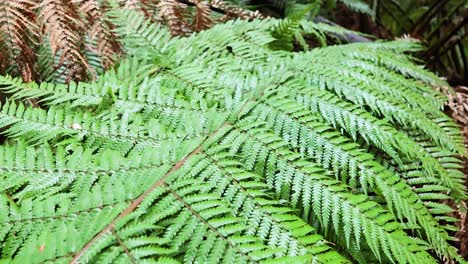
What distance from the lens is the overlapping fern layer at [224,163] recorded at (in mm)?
998

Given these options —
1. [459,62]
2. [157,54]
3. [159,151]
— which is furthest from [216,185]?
[459,62]

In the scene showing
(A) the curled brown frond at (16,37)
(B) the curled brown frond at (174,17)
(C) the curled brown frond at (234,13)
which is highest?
(C) the curled brown frond at (234,13)

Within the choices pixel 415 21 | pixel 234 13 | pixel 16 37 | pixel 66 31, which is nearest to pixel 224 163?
pixel 66 31

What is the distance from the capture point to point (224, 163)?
3.94 ft

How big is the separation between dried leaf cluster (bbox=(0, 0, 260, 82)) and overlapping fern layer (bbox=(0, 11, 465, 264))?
0.42 feet

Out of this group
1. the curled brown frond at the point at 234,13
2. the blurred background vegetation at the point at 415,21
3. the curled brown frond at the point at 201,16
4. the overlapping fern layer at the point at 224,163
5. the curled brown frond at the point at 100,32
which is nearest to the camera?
the overlapping fern layer at the point at 224,163

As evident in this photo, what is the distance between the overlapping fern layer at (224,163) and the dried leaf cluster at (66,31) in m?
0.13

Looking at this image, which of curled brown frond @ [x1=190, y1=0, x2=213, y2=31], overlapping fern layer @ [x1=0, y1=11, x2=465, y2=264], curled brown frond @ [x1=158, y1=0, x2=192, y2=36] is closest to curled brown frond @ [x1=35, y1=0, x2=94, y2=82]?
overlapping fern layer @ [x1=0, y1=11, x2=465, y2=264]

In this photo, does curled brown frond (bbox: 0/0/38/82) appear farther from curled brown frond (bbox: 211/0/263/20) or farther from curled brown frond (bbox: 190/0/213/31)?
curled brown frond (bbox: 211/0/263/20)

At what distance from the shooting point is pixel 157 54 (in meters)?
1.72

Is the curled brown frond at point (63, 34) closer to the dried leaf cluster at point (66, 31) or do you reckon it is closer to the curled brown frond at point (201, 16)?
the dried leaf cluster at point (66, 31)

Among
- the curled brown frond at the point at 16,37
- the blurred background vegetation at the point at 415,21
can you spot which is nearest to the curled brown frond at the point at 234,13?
the blurred background vegetation at the point at 415,21

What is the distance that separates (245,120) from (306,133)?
8.0 inches

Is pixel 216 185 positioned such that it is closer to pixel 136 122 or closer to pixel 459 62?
pixel 136 122
